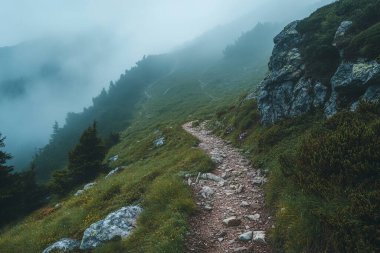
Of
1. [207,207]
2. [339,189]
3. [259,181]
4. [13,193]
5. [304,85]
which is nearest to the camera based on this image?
[339,189]

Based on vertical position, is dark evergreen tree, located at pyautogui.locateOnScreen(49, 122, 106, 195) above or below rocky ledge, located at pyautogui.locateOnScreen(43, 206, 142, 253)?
below

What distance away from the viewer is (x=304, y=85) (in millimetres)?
21641

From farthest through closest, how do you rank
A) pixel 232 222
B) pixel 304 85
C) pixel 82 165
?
pixel 82 165
pixel 304 85
pixel 232 222

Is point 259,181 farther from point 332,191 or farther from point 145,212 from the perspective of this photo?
point 332,191

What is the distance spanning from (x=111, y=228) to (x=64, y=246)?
7.68ft

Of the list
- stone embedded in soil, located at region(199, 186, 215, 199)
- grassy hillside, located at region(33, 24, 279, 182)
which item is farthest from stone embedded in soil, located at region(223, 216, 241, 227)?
grassy hillside, located at region(33, 24, 279, 182)

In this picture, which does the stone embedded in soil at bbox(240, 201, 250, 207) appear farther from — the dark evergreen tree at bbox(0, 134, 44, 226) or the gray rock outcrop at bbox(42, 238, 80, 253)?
the dark evergreen tree at bbox(0, 134, 44, 226)

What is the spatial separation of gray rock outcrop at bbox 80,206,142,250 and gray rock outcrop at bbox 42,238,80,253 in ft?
2.18

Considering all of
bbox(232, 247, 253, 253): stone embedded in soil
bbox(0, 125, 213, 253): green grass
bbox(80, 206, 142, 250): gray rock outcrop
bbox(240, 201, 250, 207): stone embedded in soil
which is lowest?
bbox(240, 201, 250, 207): stone embedded in soil

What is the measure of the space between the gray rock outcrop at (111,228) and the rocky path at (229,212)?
2800 millimetres

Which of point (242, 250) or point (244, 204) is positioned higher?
point (242, 250)

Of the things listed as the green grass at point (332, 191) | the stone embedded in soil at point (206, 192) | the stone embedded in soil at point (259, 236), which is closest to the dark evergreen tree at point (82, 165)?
the stone embedded in soil at point (206, 192)

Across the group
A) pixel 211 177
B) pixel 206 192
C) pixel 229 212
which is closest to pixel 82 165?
pixel 211 177

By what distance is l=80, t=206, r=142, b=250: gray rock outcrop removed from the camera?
13625 millimetres
